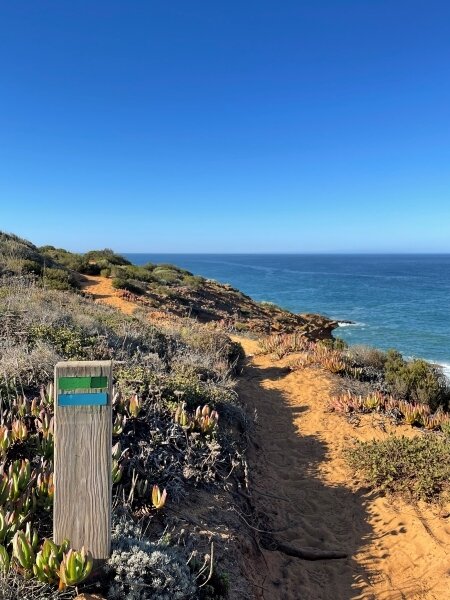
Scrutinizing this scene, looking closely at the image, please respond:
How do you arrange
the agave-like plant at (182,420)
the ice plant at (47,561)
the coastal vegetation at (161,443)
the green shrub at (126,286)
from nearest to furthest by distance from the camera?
the ice plant at (47,561)
the coastal vegetation at (161,443)
the agave-like plant at (182,420)
the green shrub at (126,286)

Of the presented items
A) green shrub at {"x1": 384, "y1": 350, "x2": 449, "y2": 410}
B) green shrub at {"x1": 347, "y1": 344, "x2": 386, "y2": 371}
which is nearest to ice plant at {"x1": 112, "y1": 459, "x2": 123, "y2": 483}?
green shrub at {"x1": 384, "y1": 350, "x2": 449, "y2": 410}

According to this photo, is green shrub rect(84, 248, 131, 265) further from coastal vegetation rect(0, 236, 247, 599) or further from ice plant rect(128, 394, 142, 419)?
ice plant rect(128, 394, 142, 419)

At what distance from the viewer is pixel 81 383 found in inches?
93.0

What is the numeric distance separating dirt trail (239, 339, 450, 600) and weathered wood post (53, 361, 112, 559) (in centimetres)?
201

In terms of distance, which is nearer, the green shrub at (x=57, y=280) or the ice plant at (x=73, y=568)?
the ice plant at (x=73, y=568)

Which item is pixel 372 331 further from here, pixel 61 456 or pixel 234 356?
pixel 61 456

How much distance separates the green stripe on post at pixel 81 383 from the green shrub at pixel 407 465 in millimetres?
4641

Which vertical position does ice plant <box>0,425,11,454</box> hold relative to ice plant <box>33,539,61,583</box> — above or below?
above

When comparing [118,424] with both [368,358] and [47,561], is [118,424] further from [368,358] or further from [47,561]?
[368,358]

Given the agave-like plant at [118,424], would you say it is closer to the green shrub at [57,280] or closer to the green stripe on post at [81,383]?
the green stripe on post at [81,383]

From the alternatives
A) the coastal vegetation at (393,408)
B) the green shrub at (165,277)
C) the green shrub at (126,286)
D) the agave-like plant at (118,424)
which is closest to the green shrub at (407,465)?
the coastal vegetation at (393,408)

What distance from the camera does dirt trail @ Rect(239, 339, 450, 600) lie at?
4004mm

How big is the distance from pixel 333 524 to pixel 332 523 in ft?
0.06

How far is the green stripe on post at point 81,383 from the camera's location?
235cm
